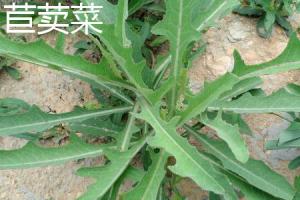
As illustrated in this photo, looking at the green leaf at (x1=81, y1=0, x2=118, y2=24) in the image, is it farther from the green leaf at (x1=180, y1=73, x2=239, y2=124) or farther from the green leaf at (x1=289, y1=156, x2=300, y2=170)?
the green leaf at (x1=289, y1=156, x2=300, y2=170)

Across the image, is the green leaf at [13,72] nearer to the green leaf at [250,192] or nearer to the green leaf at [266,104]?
the green leaf at [266,104]

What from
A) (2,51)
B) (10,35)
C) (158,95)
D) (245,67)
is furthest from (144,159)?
(10,35)

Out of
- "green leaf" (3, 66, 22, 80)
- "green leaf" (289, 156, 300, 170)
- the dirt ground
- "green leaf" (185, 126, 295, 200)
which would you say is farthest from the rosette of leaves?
"green leaf" (3, 66, 22, 80)

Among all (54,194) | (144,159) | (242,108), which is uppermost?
(242,108)

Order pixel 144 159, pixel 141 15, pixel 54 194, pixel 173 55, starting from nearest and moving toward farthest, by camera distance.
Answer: pixel 173 55 → pixel 144 159 → pixel 54 194 → pixel 141 15

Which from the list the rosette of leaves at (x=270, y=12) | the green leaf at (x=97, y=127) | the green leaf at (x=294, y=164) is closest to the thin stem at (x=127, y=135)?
the green leaf at (x=97, y=127)

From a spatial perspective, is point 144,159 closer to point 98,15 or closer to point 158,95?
point 158,95

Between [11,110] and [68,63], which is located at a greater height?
[68,63]
